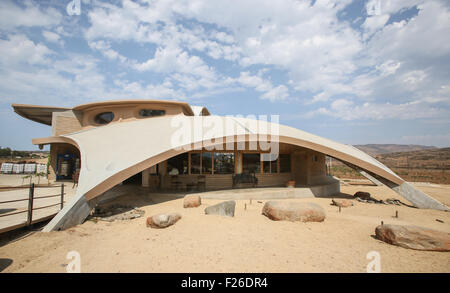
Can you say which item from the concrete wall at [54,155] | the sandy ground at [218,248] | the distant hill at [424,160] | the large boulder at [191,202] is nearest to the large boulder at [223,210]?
the sandy ground at [218,248]

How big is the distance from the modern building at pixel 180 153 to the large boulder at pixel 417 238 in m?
4.95

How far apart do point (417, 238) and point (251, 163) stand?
801cm

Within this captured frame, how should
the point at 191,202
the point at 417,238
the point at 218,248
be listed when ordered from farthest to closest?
the point at 191,202
the point at 417,238
the point at 218,248

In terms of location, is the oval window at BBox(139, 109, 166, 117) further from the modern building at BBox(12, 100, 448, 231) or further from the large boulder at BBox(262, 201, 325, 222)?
the large boulder at BBox(262, 201, 325, 222)

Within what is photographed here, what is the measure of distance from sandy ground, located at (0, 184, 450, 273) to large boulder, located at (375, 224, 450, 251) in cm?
15

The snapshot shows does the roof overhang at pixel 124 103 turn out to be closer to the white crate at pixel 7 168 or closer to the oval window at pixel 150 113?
the oval window at pixel 150 113

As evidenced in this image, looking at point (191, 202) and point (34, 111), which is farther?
point (34, 111)

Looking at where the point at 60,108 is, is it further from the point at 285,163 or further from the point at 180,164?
the point at 285,163

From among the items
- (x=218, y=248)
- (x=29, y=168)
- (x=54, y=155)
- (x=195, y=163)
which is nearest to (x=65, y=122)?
(x=54, y=155)

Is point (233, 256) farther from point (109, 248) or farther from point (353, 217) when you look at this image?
point (353, 217)

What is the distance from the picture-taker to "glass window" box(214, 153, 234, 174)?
1145cm

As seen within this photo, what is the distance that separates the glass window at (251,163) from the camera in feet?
38.5

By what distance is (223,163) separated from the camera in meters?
11.6

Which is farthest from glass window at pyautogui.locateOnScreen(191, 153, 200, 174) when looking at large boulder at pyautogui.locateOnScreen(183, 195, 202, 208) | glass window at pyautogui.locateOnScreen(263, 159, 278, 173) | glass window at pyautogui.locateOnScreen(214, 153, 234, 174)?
glass window at pyautogui.locateOnScreen(263, 159, 278, 173)
